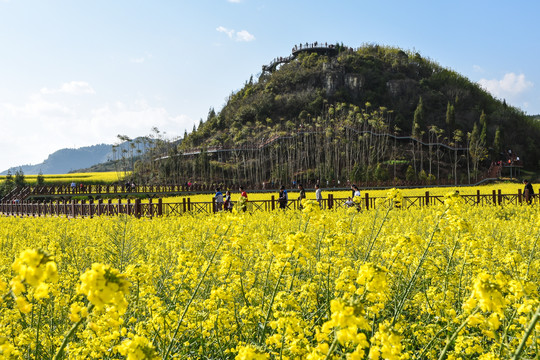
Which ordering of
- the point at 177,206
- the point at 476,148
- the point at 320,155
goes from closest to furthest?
the point at 177,206 < the point at 476,148 < the point at 320,155

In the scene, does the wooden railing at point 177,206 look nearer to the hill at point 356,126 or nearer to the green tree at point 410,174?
the hill at point 356,126

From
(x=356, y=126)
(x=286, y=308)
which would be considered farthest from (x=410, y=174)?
(x=286, y=308)

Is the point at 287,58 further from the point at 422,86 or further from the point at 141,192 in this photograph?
the point at 141,192

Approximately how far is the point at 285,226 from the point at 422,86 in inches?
3405

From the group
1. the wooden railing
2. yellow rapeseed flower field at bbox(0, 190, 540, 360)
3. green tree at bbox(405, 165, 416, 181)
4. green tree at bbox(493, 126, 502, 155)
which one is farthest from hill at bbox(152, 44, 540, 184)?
yellow rapeseed flower field at bbox(0, 190, 540, 360)

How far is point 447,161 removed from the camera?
67.9 meters

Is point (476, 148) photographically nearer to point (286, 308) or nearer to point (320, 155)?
point (320, 155)

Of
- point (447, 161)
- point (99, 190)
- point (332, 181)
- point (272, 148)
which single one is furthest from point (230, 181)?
point (447, 161)

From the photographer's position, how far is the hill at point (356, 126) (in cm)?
6506

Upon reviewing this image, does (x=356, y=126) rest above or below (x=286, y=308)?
above

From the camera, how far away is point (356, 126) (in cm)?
7125

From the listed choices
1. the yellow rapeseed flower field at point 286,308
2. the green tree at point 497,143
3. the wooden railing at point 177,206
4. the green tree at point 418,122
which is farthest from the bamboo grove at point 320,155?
the yellow rapeseed flower field at point 286,308

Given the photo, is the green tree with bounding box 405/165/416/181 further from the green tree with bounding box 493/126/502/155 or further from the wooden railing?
the wooden railing

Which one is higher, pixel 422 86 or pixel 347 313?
pixel 422 86
